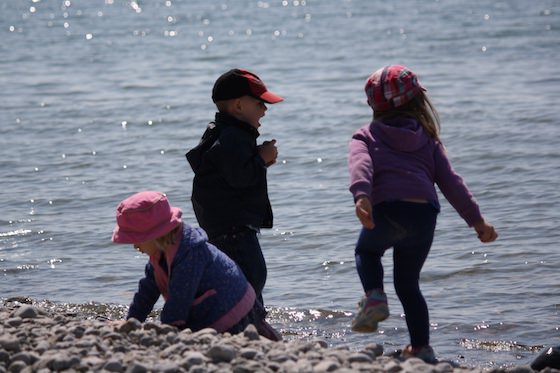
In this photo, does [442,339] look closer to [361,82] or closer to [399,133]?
[399,133]

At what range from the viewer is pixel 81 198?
36.2ft

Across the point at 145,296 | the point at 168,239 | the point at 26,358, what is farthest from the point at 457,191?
Result: the point at 26,358

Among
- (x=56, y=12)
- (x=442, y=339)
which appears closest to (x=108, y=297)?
(x=442, y=339)

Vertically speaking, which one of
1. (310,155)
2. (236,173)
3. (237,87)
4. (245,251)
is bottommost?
(310,155)

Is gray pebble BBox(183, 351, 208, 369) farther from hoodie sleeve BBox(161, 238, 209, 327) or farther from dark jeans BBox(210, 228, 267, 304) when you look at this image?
dark jeans BBox(210, 228, 267, 304)

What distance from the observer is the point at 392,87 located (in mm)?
5562

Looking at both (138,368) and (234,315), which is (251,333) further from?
(138,368)

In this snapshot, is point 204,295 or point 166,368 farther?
point 204,295

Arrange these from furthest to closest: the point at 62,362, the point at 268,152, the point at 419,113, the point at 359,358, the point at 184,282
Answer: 1. the point at 268,152
2. the point at 419,113
3. the point at 184,282
4. the point at 359,358
5. the point at 62,362

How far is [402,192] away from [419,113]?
0.44m

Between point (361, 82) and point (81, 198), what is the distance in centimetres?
824

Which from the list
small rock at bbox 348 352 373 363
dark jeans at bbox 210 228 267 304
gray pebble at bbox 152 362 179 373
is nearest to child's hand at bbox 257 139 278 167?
dark jeans at bbox 210 228 267 304

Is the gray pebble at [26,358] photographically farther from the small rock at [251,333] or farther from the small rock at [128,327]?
the small rock at [251,333]

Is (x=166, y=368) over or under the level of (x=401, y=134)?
under
